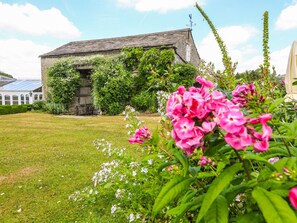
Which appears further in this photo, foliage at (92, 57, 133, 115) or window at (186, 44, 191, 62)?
window at (186, 44, 191, 62)

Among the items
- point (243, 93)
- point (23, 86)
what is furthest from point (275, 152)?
point (23, 86)

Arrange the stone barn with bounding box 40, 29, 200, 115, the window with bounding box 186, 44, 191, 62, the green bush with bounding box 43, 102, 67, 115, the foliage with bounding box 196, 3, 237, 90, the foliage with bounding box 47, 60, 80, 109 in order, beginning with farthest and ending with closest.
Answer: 1. the window with bounding box 186, 44, 191, 62
2. the green bush with bounding box 43, 102, 67, 115
3. the foliage with bounding box 47, 60, 80, 109
4. the stone barn with bounding box 40, 29, 200, 115
5. the foliage with bounding box 196, 3, 237, 90

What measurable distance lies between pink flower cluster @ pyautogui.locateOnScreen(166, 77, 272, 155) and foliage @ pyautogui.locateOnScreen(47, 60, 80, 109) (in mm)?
19402

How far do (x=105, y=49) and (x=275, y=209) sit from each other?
782 inches

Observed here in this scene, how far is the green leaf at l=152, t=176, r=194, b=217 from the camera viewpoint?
1.12 metres

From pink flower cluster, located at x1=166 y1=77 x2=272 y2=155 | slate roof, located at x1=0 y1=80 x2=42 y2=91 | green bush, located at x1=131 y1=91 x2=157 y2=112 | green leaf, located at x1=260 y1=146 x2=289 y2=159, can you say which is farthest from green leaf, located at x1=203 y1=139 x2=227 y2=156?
slate roof, located at x1=0 y1=80 x2=42 y2=91

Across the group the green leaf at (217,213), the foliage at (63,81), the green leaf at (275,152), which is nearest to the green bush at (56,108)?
the foliage at (63,81)

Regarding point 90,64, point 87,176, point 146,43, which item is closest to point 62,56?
point 90,64

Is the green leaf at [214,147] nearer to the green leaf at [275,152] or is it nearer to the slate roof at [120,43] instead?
the green leaf at [275,152]

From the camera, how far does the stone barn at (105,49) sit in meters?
18.9

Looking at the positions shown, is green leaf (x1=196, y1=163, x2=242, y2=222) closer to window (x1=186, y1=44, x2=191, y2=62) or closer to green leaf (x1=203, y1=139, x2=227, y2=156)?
green leaf (x1=203, y1=139, x2=227, y2=156)

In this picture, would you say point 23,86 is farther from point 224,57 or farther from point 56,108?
point 224,57

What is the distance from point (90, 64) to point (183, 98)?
751 inches

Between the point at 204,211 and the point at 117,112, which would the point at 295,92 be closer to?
the point at 204,211
